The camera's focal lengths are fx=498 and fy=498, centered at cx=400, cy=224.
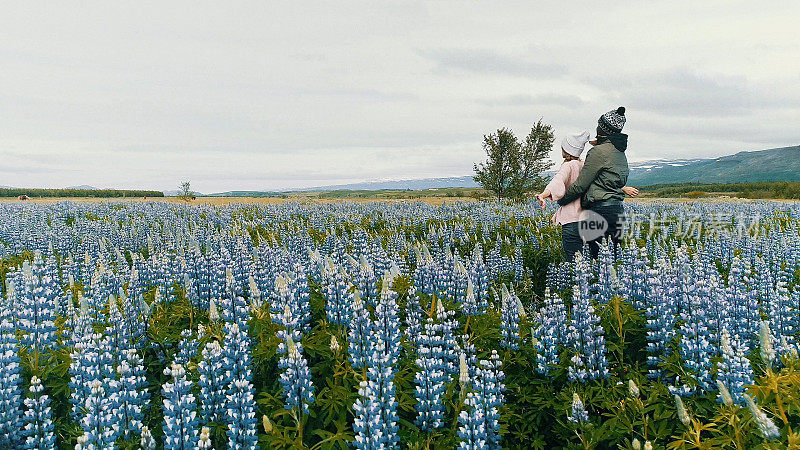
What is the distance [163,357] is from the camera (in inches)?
181

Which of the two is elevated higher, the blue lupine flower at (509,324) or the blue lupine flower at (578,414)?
the blue lupine flower at (509,324)

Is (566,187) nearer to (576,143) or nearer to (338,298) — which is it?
(576,143)

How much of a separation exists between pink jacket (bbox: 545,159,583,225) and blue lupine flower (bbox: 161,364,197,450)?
19.0 ft

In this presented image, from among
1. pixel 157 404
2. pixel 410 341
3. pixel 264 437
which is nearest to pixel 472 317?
pixel 410 341

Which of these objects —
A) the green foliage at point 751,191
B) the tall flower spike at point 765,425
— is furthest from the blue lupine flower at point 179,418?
the green foliage at point 751,191

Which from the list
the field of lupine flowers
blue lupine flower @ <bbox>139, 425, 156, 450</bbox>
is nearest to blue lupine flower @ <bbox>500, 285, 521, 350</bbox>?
the field of lupine flowers

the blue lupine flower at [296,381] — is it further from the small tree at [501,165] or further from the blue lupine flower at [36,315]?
the small tree at [501,165]

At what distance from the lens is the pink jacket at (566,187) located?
7.48 metres

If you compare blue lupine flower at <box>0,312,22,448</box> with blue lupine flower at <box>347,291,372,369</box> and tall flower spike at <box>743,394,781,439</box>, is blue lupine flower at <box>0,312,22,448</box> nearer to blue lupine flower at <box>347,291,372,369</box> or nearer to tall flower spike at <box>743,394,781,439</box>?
blue lupine flower at <box>347,291,372,369</box>

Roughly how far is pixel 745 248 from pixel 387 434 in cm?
757

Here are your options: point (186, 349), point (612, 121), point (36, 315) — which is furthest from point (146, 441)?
point (612, 121)

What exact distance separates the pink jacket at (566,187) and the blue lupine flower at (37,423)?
640 centimetres

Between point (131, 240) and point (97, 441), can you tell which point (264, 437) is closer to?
point (97, 441)

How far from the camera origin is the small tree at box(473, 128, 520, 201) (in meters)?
36.4
